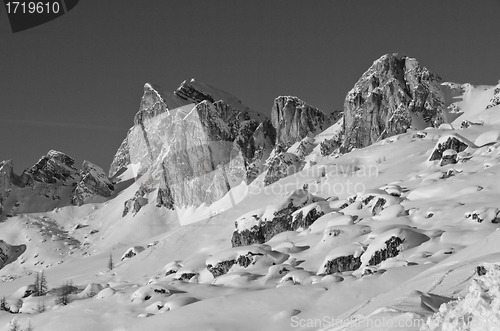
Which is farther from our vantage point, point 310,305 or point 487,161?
point 487,161

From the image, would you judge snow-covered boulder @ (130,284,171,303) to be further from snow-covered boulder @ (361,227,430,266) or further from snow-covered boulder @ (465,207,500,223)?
snow-covered boulder @ (465,207,500,223)

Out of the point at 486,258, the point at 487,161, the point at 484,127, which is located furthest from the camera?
the point at 484,127

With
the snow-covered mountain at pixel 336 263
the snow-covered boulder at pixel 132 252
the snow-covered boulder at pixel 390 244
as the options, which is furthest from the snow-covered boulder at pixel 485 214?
the snow-covered boulder at pixel 132 252

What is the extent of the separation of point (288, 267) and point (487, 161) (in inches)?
1896

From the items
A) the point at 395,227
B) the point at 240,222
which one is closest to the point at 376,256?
the point at 395,227

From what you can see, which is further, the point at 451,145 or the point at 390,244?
the point at 451,145

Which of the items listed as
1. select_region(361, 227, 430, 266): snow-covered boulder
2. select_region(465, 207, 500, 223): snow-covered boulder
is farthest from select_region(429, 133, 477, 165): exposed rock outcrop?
select_region(361, 227, 430, 266): snow-covered boulder

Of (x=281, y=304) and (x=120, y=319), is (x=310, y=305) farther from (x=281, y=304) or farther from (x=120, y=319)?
(x=120, y=319)

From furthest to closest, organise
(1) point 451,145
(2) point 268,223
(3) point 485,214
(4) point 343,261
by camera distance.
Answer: (1) point 451,145, (2) point 268,223, (3) point 485,214, (4) point 343,261

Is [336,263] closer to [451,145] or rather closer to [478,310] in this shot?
[478,310]

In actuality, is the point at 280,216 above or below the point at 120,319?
above

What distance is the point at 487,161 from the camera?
89.8m

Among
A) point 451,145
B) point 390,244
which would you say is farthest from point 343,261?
point 451,145

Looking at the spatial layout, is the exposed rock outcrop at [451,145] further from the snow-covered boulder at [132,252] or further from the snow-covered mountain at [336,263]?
the snow-covered boulder at [132,252]
